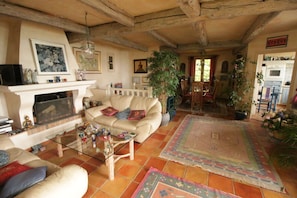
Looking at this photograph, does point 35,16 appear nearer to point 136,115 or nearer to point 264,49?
point 136,115

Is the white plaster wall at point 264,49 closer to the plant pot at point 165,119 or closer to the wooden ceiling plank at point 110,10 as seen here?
the plant pot at point 165,119

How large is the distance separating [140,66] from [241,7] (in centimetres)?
403

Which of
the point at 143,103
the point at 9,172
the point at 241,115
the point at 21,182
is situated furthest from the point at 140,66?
the point at 21,182

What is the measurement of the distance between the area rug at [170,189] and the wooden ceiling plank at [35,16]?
2968mm

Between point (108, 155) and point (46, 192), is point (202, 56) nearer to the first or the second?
point (108, 155)

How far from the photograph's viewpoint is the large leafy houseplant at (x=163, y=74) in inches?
126

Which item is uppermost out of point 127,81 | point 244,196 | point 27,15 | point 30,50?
point 27,15

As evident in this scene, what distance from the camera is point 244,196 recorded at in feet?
5.03

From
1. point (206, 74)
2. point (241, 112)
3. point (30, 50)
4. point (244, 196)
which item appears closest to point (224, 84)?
point (206, 74)

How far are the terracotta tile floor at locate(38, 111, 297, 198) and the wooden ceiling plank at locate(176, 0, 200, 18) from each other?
2175 mm

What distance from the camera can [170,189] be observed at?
1.61 metres

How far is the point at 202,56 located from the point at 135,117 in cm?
538

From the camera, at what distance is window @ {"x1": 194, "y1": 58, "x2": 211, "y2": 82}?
21.9 ft

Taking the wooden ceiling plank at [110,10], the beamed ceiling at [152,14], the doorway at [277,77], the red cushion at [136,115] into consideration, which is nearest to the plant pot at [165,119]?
the red cushion at [136,115]
